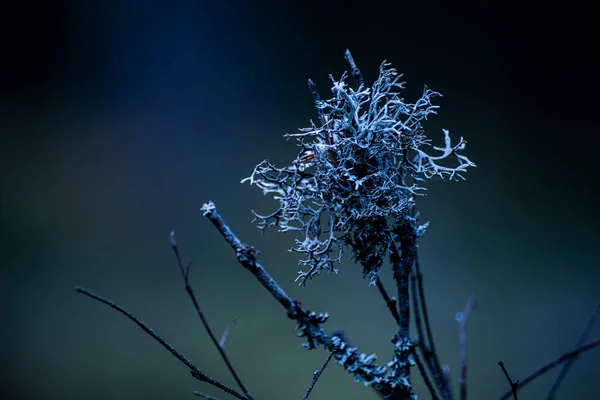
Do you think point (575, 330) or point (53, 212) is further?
point (53, 212)

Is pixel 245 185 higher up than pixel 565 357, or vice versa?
pixel 245 185

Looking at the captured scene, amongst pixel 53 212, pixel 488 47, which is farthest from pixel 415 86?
pixel 53 212

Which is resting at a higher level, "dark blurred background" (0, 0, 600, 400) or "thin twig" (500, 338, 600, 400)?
"dark blurred background" (0, 0, 600, 400)

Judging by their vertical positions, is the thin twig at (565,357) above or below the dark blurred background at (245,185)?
below

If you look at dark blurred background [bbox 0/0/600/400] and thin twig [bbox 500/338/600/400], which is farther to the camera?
dark blurred background [bbox 0/0/600/400]

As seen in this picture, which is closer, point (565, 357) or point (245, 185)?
point (565, 357)

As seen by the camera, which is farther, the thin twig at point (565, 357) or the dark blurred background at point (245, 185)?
the dark blurred background at point (245, 185)

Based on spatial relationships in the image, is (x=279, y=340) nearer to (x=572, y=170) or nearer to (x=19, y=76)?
(x=572, y=170)

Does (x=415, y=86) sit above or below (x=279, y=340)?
above
